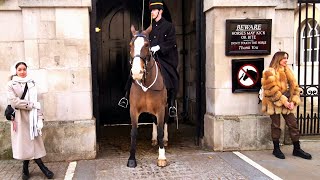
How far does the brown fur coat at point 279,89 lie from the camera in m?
6.25

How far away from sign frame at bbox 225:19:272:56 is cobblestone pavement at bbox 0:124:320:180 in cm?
206

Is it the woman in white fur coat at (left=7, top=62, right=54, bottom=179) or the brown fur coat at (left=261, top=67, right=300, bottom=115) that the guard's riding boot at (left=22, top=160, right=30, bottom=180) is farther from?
the brown fur coat at (left=261, top=67, right=300, bottom=115)

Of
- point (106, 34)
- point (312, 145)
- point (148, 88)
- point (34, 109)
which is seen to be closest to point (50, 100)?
point (34, 109)

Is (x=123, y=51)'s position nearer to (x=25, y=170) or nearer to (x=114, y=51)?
(x=114, y=51)

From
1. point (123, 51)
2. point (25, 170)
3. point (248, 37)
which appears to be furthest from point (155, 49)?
point (123, 51)

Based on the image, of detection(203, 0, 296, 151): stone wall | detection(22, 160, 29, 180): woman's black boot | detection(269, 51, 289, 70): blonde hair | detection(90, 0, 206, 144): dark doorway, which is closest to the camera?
detection(22, 160, 29, 180): woman's black boot

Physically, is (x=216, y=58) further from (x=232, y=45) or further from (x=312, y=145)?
(x=312, y=145)

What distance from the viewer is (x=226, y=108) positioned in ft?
22.9

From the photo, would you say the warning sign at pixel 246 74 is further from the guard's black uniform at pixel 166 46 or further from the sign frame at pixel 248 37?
the guard's black uniform at pixel 166 46

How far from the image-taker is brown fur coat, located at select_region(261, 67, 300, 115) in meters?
6.25

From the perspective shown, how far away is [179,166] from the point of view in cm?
609

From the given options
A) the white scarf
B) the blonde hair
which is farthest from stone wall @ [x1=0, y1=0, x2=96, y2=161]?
the blonde hair

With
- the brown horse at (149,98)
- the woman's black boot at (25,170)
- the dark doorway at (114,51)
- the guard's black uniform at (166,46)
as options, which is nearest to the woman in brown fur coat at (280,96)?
the guard's black uniform at (166,46)

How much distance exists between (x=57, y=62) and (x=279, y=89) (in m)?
4.15
